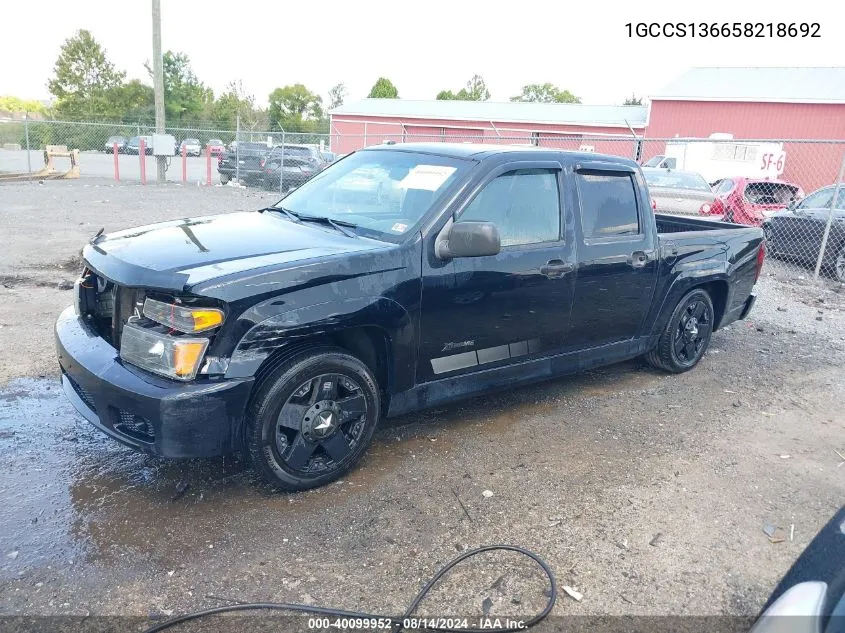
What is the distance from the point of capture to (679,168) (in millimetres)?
23453

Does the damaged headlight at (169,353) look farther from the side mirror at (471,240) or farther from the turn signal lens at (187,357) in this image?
the side mirror at (471,240)

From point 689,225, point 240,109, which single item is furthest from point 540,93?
point 689,225

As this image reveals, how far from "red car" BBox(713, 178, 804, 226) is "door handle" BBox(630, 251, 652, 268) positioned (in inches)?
349

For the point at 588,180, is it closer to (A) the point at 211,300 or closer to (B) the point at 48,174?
(A) the point at 211,300

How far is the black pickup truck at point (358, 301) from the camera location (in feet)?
10.3

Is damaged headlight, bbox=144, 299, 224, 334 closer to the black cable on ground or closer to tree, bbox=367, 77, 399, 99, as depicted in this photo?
the black cable on ground

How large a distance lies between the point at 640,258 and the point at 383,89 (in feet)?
193

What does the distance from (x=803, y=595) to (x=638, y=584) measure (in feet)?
3.94

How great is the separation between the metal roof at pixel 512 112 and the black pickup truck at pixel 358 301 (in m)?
30.4

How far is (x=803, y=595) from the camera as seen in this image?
1890 mm

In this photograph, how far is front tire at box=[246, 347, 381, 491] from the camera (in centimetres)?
329

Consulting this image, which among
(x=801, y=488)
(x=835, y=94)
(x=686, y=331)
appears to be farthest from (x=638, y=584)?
(x=835, y=94)

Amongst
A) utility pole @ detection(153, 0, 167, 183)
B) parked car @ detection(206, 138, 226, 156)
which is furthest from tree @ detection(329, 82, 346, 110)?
utility pole @ detection(153, 0, 167, 183)

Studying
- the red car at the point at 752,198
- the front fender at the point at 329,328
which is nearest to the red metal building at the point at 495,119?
the red car at the point at 752,198
